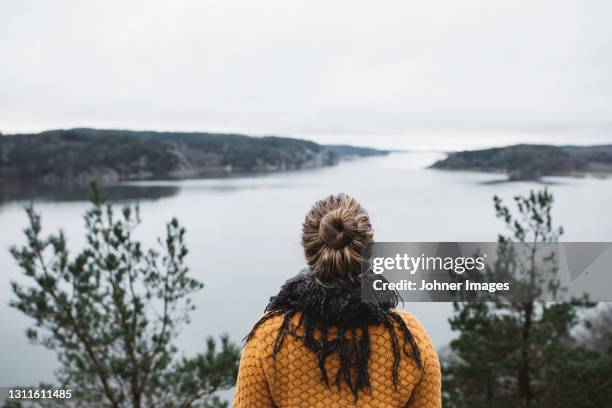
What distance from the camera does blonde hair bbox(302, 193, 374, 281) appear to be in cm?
99

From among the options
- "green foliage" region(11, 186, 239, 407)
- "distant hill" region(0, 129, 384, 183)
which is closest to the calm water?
"green foliage" region(11, 186, 239, 407)

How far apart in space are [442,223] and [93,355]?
2914 cm

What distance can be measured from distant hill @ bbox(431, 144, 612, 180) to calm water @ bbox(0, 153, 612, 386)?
2.13m

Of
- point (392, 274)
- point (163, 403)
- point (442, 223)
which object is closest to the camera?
point (392, 274)

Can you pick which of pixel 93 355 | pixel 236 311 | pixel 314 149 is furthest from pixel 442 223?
pixel 314 149

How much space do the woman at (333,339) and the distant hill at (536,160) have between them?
23.9m

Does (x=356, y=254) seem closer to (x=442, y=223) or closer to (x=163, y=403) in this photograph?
(x=163, y=403)

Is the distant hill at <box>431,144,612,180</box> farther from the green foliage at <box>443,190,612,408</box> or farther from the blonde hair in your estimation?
the blonde hair

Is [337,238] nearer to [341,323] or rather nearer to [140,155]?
[341,323]

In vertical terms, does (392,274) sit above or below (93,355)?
above

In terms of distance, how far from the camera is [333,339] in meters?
1.01

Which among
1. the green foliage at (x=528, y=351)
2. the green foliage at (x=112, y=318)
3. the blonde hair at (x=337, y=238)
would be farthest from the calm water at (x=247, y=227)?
the green foliage at (x=528, y=351)

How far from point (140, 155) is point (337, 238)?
236 feet

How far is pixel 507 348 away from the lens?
5.84 meters
